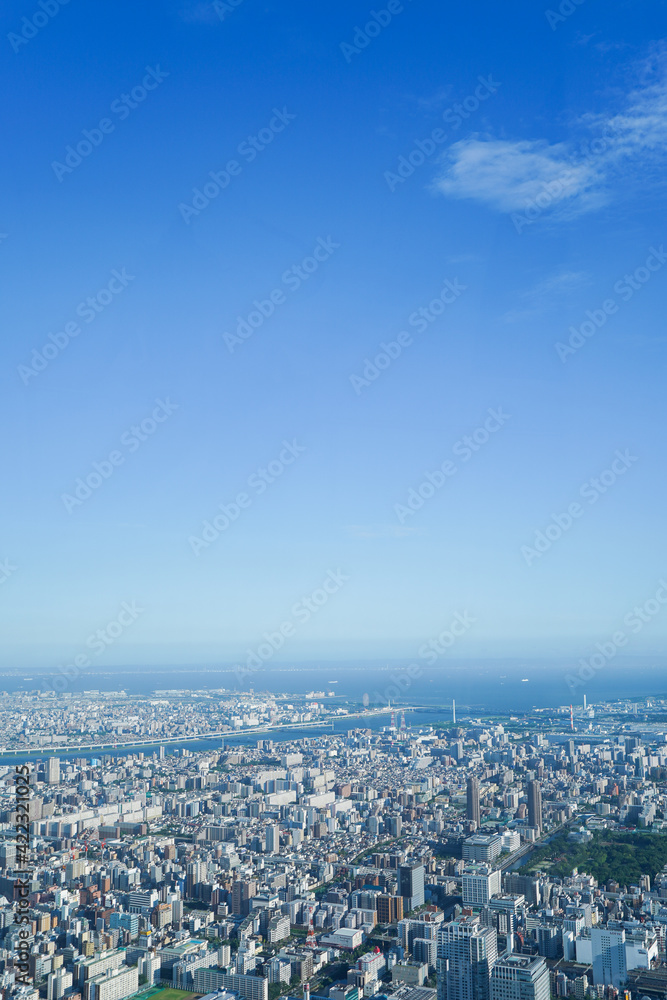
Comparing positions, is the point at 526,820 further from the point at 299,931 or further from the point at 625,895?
the point at 299,931

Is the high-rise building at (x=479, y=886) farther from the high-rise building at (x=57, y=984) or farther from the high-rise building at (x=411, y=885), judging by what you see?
the high-rise building at (x=57, y=984)

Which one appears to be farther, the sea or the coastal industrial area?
the sea

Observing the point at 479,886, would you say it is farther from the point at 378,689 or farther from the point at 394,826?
Answer: the point at 378,689

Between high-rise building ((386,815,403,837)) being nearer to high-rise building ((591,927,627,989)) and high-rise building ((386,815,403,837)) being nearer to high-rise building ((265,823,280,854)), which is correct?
high-rise building ((265,823,280,854))

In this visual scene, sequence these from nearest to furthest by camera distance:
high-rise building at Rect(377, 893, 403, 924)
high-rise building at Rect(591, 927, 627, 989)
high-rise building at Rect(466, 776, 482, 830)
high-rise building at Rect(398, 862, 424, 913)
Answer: high-rise building at Rect(591, 927, 627, 989) → high-rise building at Rect(377, 893, 403, 924) → high-rise building at Rect(398, 862, 424, 913) → high-rise building at Rect(466, 776, 482, 830)

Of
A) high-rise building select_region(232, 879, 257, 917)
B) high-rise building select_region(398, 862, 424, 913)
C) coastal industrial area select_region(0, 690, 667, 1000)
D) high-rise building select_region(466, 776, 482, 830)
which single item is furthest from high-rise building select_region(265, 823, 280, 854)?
high-rise building select_region(466, 776, 482, 830)

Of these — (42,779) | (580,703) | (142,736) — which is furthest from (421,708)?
(42,779)
